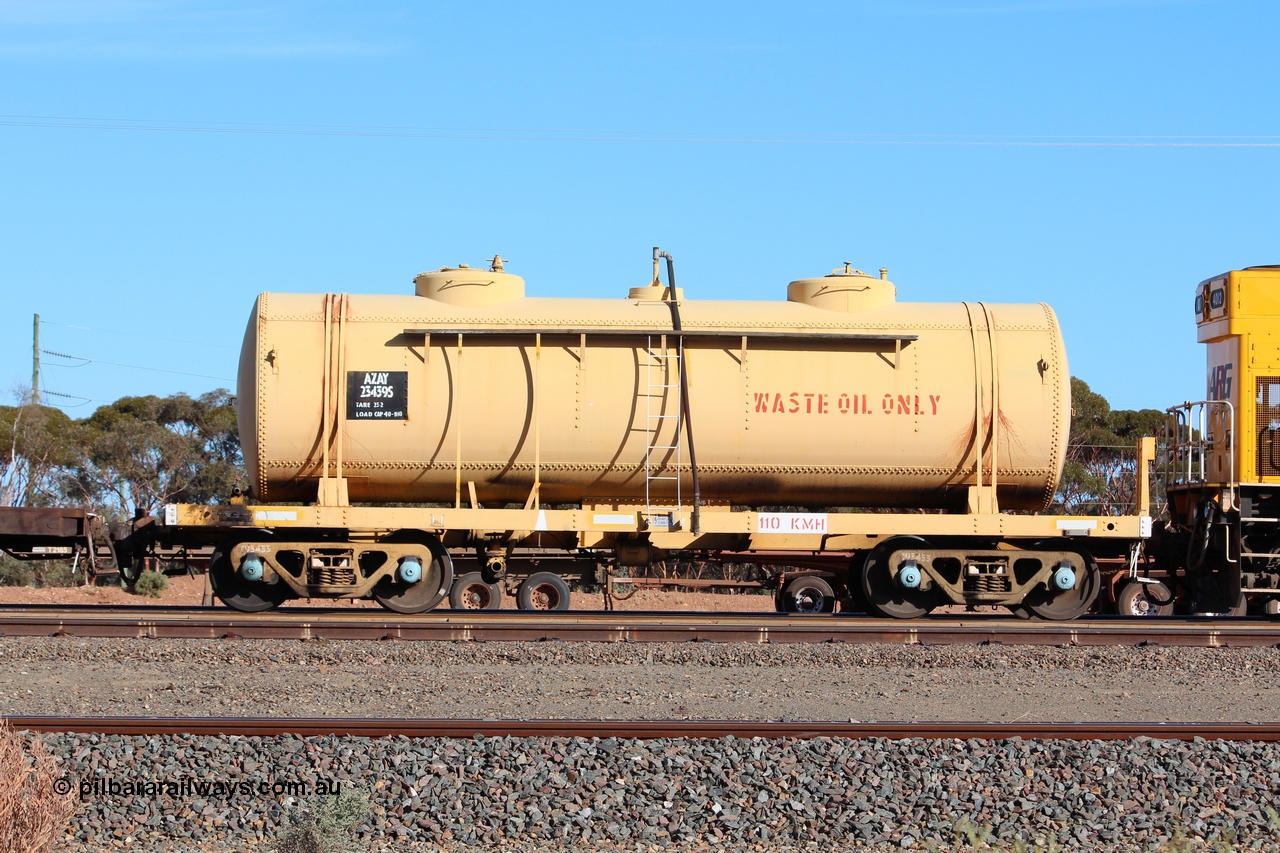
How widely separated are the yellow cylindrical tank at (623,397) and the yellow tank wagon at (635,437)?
0.08ft

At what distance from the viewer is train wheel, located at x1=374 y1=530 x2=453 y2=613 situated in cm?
1423

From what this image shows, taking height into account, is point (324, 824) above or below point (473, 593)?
above

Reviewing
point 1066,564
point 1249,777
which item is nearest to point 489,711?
point 1249,777

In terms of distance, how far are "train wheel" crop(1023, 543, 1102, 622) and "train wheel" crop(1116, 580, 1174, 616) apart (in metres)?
1.44

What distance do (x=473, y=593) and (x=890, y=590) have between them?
727 centimetres

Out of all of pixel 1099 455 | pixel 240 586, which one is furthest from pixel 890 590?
Result: pixel 1099 455

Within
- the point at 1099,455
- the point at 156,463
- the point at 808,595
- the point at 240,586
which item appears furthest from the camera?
the point at 156,463

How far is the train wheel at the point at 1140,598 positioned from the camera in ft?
51.5

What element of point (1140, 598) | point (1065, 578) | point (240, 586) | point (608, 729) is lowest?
point (1140, 598)

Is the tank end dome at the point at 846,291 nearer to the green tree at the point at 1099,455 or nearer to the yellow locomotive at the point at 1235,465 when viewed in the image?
the yellow locomotive at the point at 1235,465

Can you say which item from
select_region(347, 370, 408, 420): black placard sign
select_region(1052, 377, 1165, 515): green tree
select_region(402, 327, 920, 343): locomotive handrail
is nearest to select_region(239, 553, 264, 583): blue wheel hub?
select_region(347, 370, 408, 420): black placard sign

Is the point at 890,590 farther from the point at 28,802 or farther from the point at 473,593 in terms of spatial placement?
the point at 28,802

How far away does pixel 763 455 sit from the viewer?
14.3 meters

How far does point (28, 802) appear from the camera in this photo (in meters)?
5.75
